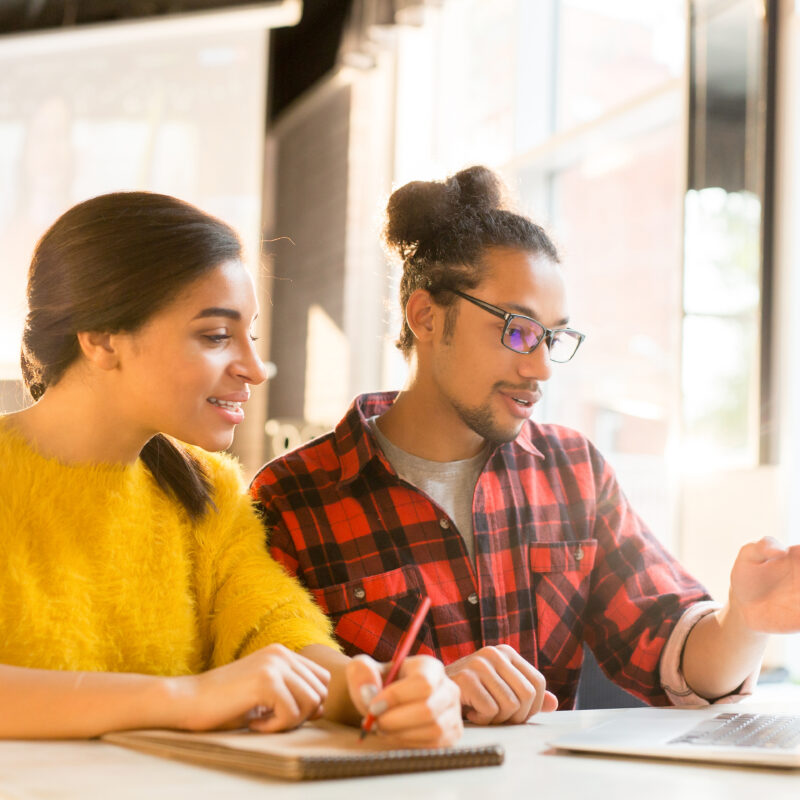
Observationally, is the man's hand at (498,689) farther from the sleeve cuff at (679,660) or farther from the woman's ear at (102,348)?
the woman's ear at (102,348)

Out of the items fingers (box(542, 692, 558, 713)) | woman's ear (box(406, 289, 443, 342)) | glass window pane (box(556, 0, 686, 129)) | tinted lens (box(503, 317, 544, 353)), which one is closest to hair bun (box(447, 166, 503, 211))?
woman's ear (box(406, 289, 443, 342))

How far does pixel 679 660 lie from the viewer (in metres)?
1.49

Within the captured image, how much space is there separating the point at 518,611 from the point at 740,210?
1922 mm

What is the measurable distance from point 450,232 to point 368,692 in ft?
3.51

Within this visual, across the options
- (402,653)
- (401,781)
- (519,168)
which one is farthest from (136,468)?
(519,168)

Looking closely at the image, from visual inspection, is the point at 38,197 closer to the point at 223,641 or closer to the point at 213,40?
the point at 213,40

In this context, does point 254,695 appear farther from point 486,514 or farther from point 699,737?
point 486,514

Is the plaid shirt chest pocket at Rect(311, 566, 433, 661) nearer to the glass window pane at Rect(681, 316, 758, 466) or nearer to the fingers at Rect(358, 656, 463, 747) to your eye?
the fingers at Rect(358, 656, 463, 747)

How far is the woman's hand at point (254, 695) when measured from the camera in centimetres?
97

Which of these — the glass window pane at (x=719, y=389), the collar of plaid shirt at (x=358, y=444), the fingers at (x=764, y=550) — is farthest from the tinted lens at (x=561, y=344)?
the glass window pane at (x=719, y=389)

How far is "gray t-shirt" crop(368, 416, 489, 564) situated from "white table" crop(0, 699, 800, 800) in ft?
2.44

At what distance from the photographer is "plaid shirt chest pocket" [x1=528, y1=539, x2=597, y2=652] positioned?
5.35 ft

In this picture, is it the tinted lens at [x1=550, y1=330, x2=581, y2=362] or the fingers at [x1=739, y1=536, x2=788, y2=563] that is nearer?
the fingers at [x1=739, y1=536, x2=788, y2=563]

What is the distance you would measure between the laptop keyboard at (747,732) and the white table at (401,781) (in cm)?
8
